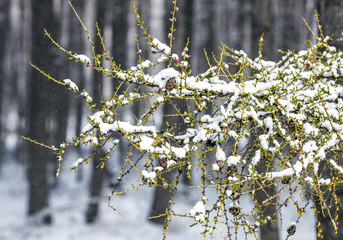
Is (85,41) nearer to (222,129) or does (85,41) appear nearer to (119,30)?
(119,30)

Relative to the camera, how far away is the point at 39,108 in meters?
10.1

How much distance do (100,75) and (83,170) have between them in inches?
401

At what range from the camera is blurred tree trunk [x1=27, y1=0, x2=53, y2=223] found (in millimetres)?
9820

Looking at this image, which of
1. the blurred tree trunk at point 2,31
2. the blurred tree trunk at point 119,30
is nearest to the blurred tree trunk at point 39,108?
the blurred tree trunk at point 119,30

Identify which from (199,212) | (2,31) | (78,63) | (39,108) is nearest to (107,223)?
(39,108)

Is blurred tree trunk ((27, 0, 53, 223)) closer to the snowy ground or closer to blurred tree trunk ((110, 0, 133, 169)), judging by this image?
the snowy ground

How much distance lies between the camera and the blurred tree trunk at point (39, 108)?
982cm

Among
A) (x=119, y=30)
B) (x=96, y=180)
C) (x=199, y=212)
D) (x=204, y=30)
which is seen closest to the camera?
(x=199, y=212)

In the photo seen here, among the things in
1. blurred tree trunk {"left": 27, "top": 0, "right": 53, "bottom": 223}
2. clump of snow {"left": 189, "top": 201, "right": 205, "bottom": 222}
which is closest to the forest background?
blurred tree trunk {"left": 27, "top": 0, "right": 53, "bottom": 223}

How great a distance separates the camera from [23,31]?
843 inches

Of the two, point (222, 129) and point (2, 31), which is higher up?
point (2, 31)

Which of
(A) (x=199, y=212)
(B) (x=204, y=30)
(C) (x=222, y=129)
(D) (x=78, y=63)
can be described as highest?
(B) (x=204, y=30)

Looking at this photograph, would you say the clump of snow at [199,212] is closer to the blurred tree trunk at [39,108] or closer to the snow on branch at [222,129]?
the snow on branch at [222,129]

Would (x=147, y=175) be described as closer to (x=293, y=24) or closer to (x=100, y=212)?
(x=100, y=212)
